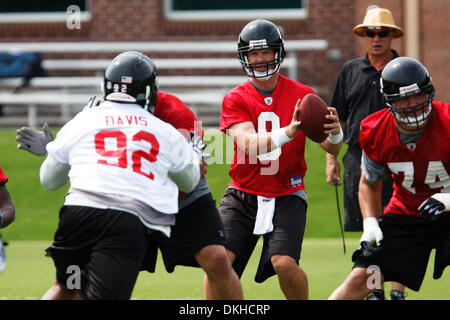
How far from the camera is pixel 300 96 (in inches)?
240

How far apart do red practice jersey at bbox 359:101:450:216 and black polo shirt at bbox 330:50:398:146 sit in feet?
6.50

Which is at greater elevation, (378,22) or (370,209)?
(378,22)

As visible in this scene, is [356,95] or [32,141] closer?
[32,141]

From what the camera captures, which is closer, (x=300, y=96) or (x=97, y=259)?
(x=97, y=259)

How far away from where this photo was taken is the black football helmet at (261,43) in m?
6.04

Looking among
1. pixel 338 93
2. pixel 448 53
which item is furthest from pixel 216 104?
pixel 338 93

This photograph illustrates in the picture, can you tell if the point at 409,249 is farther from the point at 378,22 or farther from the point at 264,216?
the point at 378,22

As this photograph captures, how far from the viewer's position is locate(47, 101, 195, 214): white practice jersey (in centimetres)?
470

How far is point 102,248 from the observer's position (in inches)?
182

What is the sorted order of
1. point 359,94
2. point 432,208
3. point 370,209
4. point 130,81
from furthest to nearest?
point 359,94 < point 370,209 < point 432,208 < point 130,81

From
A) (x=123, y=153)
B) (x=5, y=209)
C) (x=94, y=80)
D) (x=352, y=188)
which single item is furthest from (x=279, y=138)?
(x=94, y=80)

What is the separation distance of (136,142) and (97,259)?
0.65m

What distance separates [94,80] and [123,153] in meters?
11.0
